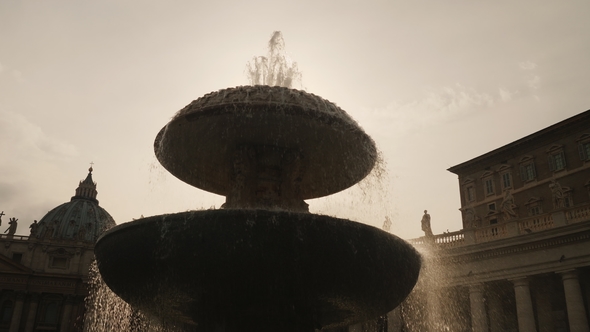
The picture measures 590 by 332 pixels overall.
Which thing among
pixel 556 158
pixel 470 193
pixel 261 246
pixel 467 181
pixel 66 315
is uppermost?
pixel 467 181

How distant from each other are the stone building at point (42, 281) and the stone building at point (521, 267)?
50.5m

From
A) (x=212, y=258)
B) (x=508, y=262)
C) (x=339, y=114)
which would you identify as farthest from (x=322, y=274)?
(x=508, y=262)

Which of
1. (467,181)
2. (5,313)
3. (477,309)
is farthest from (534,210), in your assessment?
(5,313)

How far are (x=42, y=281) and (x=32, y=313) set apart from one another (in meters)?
4.30

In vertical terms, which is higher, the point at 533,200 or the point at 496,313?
the point at 533,200

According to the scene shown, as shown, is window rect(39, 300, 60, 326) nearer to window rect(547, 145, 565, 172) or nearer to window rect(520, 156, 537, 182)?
window rect(520, 156, 537, 182)

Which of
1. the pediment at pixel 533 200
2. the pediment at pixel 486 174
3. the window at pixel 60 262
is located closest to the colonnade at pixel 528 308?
the pediment at pixel 533 200

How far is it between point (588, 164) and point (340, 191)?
31.0 m

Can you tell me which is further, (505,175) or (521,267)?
(505,175)

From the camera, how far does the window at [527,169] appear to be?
129 feet

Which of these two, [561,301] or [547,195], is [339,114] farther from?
[547,195]

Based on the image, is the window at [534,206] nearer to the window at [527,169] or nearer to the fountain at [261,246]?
the window at [527,169]

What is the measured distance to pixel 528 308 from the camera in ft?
82.4

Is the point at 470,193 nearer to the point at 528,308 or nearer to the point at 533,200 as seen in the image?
the point at 533,200
